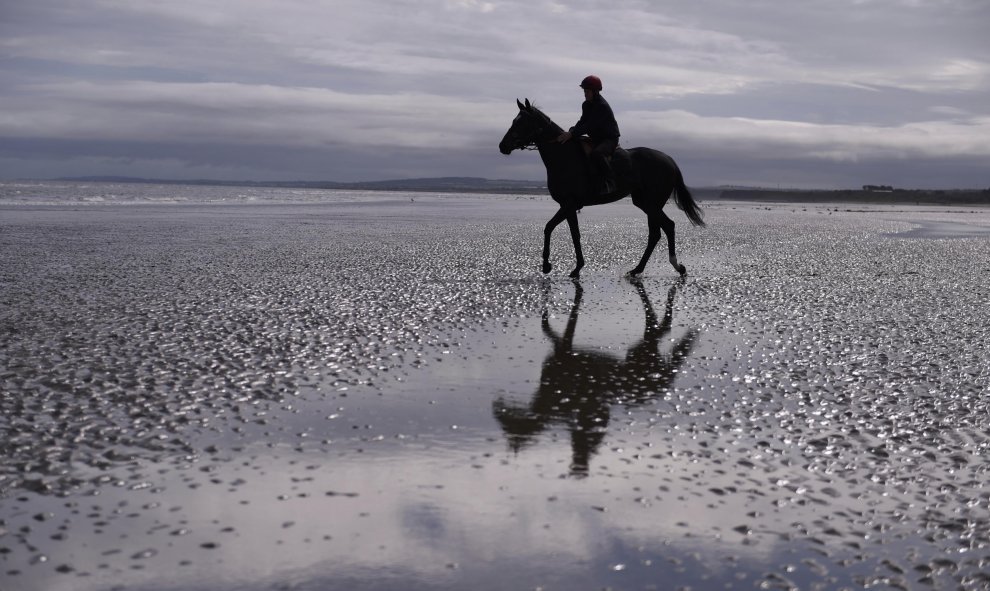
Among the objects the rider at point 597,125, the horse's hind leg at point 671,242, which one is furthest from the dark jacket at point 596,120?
the horse's hind leg at point 671,242

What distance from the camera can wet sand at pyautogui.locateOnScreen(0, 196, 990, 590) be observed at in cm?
310

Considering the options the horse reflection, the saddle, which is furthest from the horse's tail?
the horse reflection

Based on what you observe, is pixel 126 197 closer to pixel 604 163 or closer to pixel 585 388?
pixel 604 163

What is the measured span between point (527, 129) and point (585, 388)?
7091 mm

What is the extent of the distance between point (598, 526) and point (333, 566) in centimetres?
96

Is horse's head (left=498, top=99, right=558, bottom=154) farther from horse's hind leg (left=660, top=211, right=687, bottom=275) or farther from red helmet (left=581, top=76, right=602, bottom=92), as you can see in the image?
horse's hind leg (left=660, top=211, right=687, bottom=275)

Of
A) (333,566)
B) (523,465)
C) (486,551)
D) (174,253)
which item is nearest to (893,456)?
(523,465)

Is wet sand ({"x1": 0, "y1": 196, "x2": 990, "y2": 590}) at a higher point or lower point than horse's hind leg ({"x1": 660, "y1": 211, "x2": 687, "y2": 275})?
lower

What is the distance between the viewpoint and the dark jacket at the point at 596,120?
12070mm

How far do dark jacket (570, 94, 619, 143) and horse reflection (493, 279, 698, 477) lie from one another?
4.63 m

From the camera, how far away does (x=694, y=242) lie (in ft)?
66.2

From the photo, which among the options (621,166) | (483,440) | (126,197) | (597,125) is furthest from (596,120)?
(126,197)

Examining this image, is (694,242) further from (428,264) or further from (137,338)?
(137,338)

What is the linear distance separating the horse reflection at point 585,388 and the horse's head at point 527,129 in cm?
477
